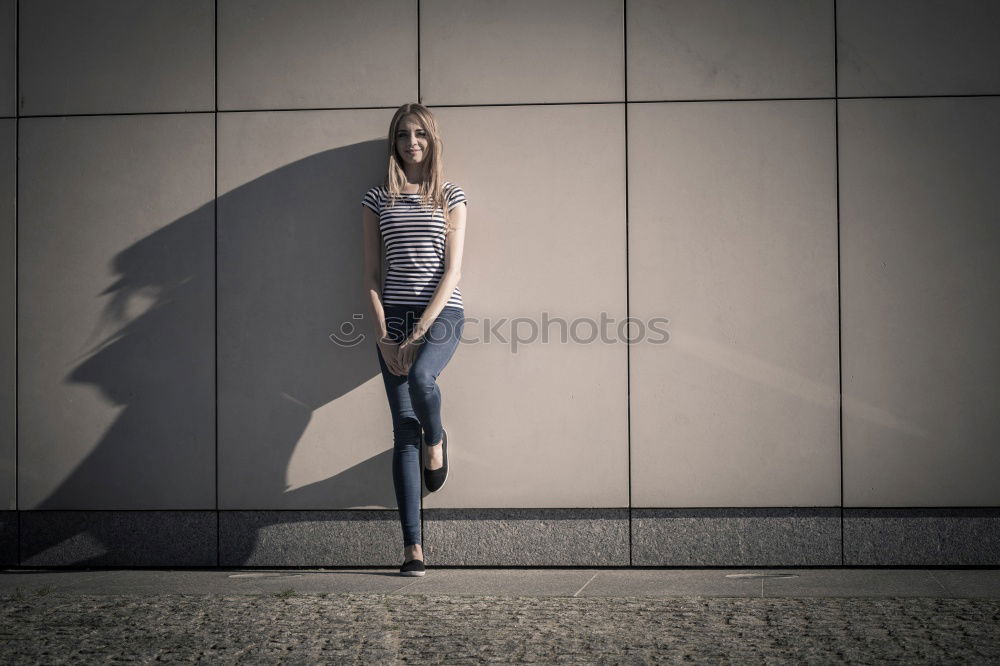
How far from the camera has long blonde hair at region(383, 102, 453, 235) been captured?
5.04m

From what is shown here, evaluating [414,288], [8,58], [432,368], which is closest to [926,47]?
[414,288]

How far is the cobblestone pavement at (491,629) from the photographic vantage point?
3.37 metres

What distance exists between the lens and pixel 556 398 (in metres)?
5.30

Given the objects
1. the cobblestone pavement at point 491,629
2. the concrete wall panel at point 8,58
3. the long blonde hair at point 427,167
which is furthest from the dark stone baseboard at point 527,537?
the concrete wall panel at point 8,58

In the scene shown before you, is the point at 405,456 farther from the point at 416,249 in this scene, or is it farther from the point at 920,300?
the point at 920,300

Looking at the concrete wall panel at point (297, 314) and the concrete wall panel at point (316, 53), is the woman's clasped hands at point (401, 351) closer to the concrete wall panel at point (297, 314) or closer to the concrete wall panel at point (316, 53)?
the concrete wall panel at point (297, 314)

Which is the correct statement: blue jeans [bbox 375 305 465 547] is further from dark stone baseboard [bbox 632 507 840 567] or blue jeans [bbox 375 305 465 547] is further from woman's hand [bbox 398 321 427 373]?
dark stone baseboard [bbox 632 507 840 567]

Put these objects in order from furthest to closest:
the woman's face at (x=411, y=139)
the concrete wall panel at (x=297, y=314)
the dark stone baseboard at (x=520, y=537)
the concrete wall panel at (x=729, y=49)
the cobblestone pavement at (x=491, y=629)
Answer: the concrete wall panel at (x=297, y=314), the concrete wall panel at (x=729, y=49), the dark stone baseboard at (x=520, y=537), the woman's face at (x=411, y=139), the cobblestone pavement at (x=491, y=629)

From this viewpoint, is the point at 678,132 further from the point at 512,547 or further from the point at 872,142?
the point at 512,547

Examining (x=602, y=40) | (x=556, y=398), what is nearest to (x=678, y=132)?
(x=602, y=40)

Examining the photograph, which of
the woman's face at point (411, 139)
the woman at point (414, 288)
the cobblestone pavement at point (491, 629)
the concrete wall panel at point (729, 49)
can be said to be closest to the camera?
the cobblestone pavement at point (491, 629)

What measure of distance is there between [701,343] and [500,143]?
1.71m

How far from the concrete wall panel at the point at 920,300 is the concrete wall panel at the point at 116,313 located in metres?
3.93

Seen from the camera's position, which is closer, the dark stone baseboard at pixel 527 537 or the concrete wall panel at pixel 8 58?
the dark stone baseboard at pixel 527 537
